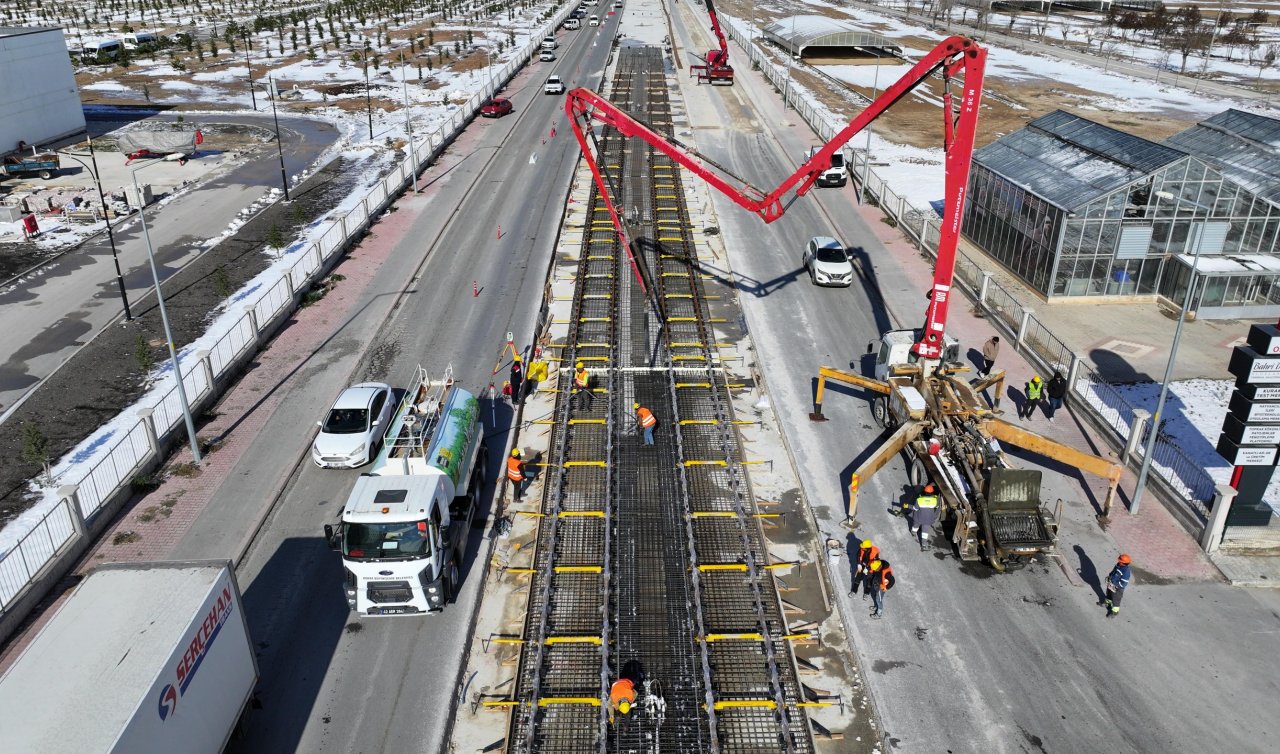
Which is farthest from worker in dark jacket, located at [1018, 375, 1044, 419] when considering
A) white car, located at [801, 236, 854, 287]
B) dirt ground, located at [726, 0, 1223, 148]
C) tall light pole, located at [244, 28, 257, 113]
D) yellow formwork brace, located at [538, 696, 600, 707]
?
tall light pole, located at [244, 28, 257, 113]

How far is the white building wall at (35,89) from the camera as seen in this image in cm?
5947

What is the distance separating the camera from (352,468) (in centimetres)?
2627

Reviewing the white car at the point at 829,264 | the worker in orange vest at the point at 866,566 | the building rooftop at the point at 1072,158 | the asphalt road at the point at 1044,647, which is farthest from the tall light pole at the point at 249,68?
the worker in orange vest at the point at 866,566

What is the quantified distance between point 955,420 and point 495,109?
5850 cm

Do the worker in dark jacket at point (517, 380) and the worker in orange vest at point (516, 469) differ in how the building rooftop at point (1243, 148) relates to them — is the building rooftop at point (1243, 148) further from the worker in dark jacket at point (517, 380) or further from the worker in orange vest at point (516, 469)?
the worker in orange vest at point (516, 469)

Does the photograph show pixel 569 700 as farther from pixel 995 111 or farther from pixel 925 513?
pixel 995 111

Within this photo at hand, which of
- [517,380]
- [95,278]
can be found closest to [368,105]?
[95,278]

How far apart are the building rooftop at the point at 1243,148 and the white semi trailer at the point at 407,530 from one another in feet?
115

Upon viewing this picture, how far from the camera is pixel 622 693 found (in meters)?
17.5

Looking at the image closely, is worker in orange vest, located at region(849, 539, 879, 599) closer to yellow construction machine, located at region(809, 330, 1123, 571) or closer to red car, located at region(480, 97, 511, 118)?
yellow construction machine, located at region(809, 330, 1123, 571)

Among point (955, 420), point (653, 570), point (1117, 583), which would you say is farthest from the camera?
point (955, 420)

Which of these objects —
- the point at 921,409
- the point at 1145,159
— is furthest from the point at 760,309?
the point at 1145,159

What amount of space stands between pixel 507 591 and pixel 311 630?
4.71 meters

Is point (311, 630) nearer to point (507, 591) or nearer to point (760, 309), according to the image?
point (507, 591)
